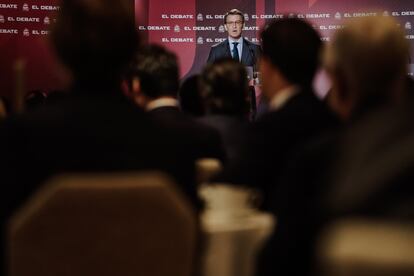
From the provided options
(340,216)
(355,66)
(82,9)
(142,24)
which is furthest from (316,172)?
(142,24)

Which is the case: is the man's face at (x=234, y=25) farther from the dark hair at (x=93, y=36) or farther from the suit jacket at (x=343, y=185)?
the suit jacket at (x=343, y=185)

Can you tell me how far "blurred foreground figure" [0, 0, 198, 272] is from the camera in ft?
5.66

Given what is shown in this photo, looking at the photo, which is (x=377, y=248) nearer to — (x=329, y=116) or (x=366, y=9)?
(x=329, y=116)

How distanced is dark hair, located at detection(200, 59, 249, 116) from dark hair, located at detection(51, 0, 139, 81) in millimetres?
1251

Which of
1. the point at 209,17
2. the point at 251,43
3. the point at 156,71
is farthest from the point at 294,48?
the point at 209,17

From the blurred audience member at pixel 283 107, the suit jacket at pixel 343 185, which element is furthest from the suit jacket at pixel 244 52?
the suit jacket at pixel 343 185

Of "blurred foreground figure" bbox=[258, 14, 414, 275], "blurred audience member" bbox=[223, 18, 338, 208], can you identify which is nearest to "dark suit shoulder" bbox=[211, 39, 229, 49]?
"blurred audience member" bbox=[223, 18, 338, 208]

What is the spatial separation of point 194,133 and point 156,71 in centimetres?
106

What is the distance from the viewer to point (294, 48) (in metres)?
2.57

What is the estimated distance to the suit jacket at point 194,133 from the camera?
1869mm

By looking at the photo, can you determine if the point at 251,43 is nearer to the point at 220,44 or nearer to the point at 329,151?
the point at 220,44

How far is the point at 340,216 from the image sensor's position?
1.22 metres

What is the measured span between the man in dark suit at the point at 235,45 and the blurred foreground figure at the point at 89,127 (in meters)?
6.93

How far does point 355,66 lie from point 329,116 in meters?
0.84
